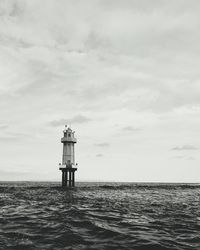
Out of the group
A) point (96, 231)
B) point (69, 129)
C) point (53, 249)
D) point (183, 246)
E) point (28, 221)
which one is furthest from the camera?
point (69, 129)

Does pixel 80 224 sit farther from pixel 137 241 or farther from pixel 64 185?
pixel 64 185

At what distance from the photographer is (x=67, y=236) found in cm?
1085

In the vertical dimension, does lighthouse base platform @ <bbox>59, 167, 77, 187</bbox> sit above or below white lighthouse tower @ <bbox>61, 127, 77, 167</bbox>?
below

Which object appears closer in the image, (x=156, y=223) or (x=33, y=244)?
(x=33, y=244)

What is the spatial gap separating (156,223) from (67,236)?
526 cm

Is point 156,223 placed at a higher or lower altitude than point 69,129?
lower

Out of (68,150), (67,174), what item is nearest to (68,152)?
(68,150)

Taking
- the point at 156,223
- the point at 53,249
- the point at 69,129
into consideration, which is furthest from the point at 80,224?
the point at 69,129

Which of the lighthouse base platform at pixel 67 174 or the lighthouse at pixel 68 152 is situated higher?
the lighthouse at pixel 68 152

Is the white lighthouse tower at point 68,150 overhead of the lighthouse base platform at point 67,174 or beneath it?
overhead

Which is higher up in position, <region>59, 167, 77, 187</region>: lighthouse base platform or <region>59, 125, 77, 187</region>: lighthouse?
<region>59, 125, 77, 187</region>: lighthouse

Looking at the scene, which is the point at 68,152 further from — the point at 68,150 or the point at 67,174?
the point at 67,174

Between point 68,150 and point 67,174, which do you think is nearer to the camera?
point 68,150

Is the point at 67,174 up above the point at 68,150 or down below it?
below
